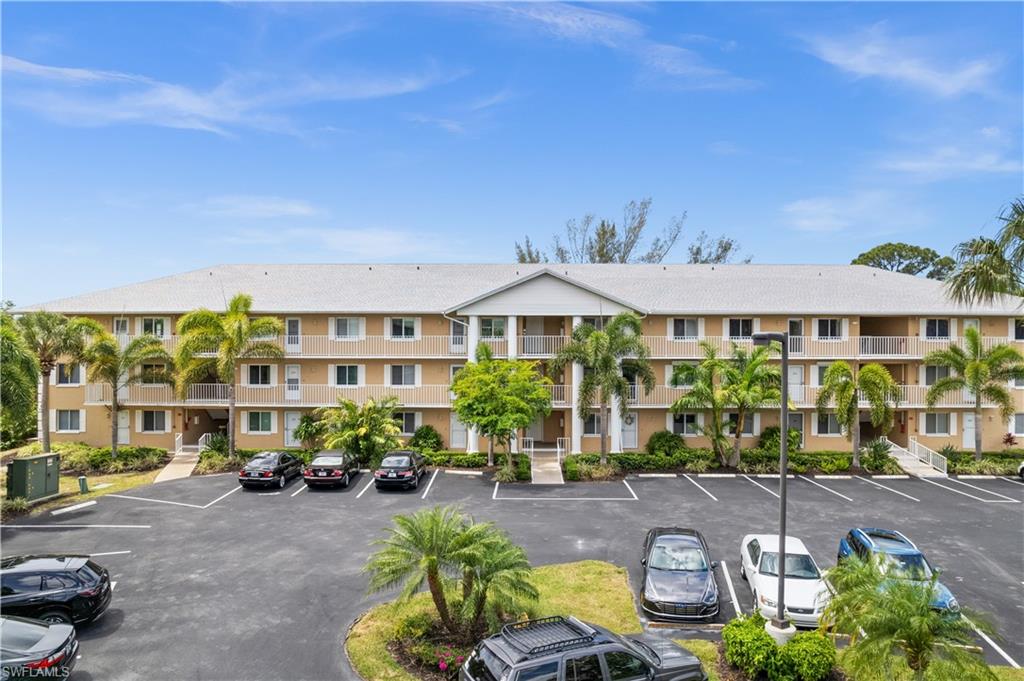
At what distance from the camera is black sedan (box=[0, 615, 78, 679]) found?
10.6 meters

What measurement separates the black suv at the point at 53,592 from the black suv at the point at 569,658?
358 inches

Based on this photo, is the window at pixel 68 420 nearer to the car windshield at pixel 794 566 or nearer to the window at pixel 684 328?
the window at pixel 684 328

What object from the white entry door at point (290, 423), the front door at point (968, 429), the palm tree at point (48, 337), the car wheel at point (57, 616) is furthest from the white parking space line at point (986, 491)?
the palm tree at point (48, 337)

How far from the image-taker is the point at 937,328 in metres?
34.2

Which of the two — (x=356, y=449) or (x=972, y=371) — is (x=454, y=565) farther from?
(x=972, y=371)

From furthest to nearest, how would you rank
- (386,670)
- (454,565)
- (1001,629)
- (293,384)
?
(293,384) → (1001,629) → (454,565) → (386,670)

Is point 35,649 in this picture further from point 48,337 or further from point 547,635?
point 48,337

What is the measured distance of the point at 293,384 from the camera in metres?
34.2

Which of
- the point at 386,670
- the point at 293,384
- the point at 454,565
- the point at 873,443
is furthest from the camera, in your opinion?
the point at 293,384

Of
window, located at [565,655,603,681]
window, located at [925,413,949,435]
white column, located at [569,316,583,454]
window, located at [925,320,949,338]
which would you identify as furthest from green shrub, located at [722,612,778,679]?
window, located at [925,320,949,338]

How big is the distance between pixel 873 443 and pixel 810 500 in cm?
900

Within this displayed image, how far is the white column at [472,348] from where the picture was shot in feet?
108

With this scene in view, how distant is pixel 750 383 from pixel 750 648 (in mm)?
19402

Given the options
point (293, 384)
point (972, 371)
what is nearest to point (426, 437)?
point (293, 384)
